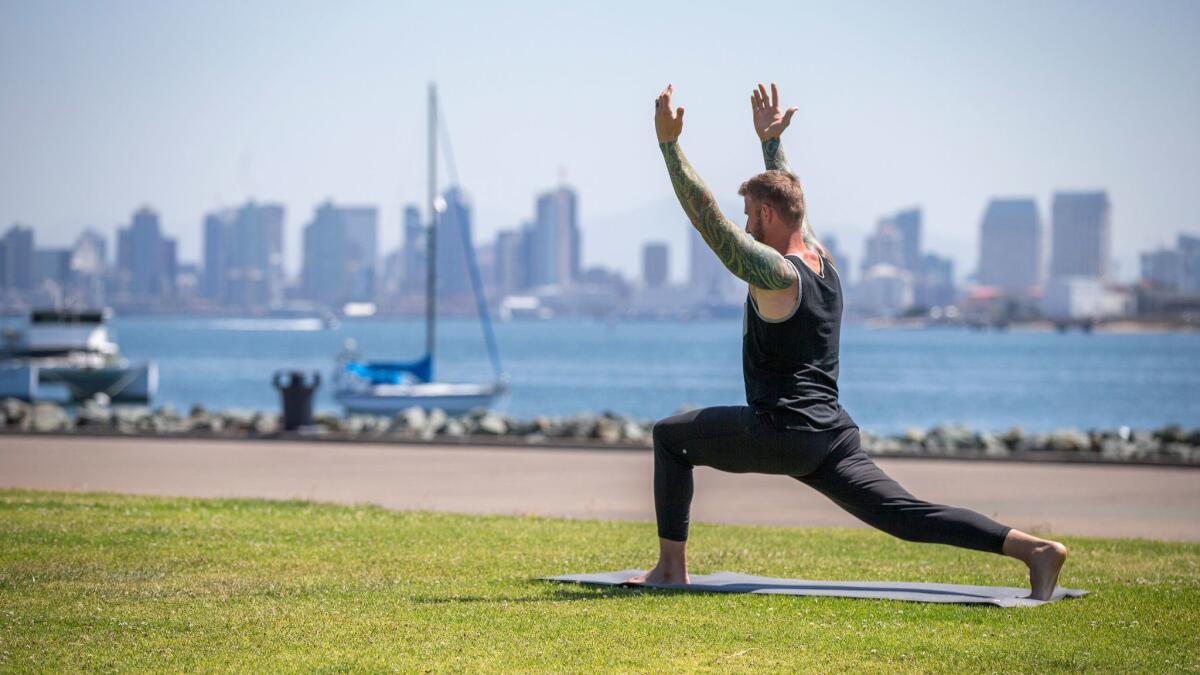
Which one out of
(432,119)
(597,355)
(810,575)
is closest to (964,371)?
(597,355)

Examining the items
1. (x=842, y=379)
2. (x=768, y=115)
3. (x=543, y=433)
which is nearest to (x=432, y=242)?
(x=543, y=433)

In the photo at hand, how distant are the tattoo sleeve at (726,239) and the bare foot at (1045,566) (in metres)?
1.58

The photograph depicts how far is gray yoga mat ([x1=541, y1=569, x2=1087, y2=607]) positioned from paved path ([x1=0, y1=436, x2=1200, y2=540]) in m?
3.70

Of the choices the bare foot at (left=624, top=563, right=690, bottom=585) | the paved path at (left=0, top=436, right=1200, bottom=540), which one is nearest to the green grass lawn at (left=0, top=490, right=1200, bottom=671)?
the bare foot at (left=624, top=563, right=690, bottom=585)

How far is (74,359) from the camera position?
59094 mm

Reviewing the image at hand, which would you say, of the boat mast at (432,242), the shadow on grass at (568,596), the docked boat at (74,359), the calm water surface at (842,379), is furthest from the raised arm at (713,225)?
the docked boat at (74,359)

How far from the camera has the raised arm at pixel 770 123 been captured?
7492mm

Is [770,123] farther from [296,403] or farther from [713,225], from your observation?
[296,403]

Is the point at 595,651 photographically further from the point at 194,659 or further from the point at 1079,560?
the point at 1079,560

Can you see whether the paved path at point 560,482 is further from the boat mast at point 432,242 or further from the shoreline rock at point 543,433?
the boat mast at point 432,242

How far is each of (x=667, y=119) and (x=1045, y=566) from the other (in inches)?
97.6

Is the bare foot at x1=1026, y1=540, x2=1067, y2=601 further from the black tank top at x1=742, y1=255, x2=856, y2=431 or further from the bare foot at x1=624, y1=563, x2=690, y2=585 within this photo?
the bare foot at x1=624, y1=563, x2=690, y2=585

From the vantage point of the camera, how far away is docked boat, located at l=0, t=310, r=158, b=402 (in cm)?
5794

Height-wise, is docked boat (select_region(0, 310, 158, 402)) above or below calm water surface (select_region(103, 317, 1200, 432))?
above
